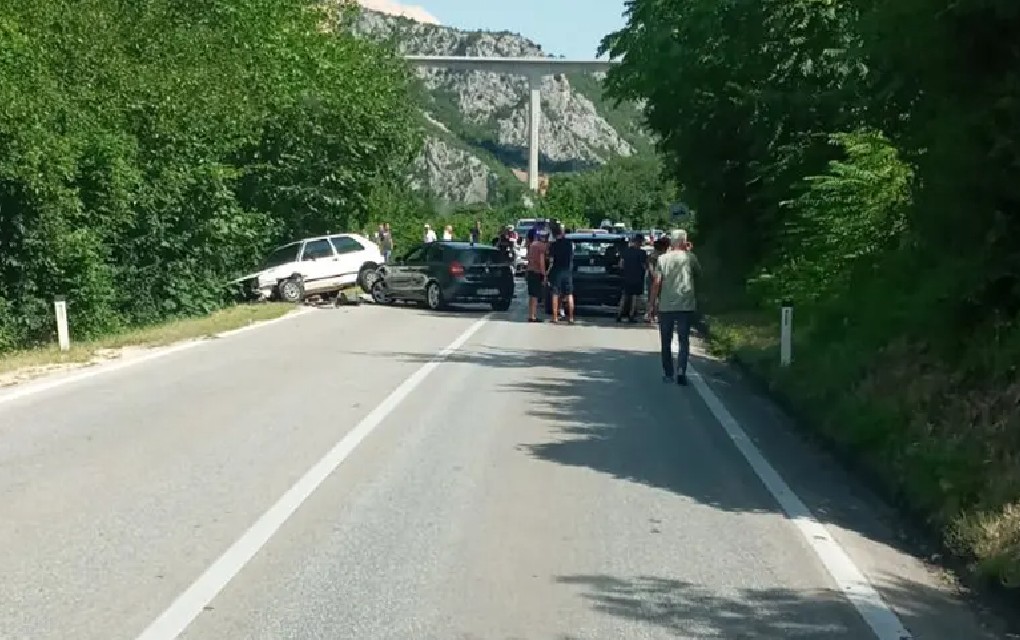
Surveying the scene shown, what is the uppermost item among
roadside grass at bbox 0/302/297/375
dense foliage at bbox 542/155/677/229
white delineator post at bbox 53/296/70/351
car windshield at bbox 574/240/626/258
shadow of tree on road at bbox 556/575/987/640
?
shadow of tree on road at bbox 556/575/987/640

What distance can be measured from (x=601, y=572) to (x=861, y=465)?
12.9 ft

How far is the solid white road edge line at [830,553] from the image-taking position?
6402 millimetres

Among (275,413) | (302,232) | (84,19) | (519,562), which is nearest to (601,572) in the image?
(519,562)

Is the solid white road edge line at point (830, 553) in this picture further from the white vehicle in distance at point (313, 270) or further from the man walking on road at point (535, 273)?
the white vehicle in distance at point (313, 270)

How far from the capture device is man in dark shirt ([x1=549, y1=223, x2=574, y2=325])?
26.2 m

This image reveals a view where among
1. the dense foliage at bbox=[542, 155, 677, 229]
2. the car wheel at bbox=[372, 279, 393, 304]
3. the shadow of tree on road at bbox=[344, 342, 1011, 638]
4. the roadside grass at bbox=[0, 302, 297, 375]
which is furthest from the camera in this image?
the dense foliage at bbox=[542, 155, 677, 229]

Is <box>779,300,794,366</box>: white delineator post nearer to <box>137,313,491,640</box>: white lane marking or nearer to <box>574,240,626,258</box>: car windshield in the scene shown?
<box>137,313,491,640</box>: white lane marking

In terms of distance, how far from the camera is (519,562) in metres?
7.38

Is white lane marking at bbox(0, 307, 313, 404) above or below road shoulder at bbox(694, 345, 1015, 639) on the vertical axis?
below

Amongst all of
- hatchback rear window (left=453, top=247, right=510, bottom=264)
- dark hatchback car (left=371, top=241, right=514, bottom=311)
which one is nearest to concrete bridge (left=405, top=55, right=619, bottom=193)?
dark hatchback car (left=371, top=241, right=514, bottom=311)

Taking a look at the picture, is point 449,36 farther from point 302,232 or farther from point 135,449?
point 135,449

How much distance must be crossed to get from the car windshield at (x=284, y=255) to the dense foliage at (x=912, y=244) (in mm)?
14671

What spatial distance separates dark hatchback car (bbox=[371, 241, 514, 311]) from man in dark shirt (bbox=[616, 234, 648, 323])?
392 centimetres

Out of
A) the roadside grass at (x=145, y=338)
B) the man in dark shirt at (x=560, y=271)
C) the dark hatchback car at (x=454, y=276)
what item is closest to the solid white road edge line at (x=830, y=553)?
the roadside grass at (x=145, y=338)
